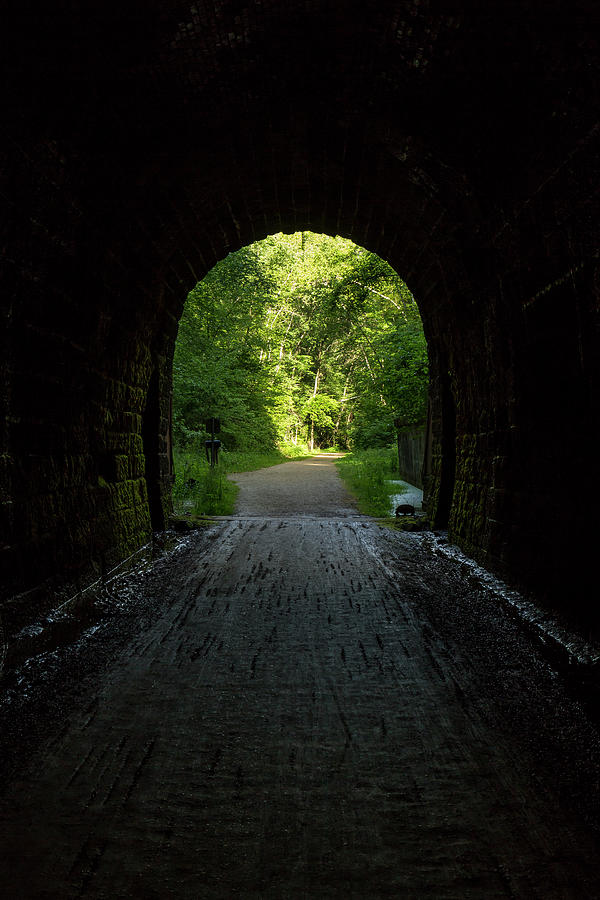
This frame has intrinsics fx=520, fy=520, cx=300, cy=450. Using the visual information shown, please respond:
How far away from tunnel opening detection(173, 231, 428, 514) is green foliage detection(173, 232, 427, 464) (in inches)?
2.0

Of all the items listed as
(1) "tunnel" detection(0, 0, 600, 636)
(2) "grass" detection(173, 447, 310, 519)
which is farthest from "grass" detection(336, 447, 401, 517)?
(1) "tunnel" detection(0, 0, 600, 636)

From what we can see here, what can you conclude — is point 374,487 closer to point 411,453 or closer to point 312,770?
point 411,453

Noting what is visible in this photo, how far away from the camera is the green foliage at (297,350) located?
495 inches

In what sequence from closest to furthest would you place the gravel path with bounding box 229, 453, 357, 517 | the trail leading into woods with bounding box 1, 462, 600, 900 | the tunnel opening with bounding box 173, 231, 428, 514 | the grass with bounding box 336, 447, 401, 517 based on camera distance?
the trail leading into woods with bounding box 1, 462, 600, 900, the gravel path with bounding box 229, 453, 357, 517, the grass with bounding box 336, 447, 401, 517, the tunnel opening with bounding box 173, 231, 428, 514

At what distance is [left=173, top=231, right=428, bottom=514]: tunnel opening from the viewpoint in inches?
450

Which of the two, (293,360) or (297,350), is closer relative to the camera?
(293,360)

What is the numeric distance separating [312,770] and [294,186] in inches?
210

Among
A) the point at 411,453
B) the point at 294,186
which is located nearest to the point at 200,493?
the point at 411,453

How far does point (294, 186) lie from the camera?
547 centimetres

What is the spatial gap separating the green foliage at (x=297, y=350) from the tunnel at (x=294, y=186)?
5725 mm

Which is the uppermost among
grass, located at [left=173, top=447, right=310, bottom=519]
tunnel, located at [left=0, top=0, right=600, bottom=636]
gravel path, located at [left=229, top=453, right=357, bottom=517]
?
tunnel, located at [left=0, top=0, right=600, bottom=636]

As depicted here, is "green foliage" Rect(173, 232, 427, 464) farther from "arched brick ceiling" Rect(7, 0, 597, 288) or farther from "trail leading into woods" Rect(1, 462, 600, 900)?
"trail leading into woods" Rect(1, 462, 600, 900)

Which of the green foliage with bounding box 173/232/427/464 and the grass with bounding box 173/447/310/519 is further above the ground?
the green foliage with bounding box 173/232/427/464

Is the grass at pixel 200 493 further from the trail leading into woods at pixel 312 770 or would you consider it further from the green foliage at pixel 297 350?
the trail leading into woods at pixel 312 770
